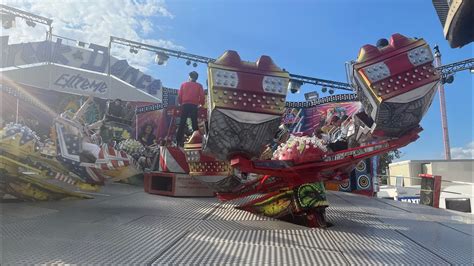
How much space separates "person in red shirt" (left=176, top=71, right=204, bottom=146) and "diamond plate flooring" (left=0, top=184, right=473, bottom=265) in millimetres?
2527

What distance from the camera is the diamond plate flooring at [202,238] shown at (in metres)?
1.93

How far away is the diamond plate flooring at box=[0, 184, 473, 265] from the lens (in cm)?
193

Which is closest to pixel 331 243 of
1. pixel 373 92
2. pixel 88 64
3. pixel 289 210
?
pixel 289 210

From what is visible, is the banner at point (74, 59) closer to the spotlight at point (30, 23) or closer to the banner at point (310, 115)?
the spotlight at point (30, 23)

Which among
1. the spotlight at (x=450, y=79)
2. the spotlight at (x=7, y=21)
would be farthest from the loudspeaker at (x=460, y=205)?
the spotlight at (x=7, y=21)

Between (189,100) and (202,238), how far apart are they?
4.02 meters

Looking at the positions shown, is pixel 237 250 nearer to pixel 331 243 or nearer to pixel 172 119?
pixel 331 243

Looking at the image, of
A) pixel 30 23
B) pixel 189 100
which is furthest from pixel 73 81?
pixel 189 100

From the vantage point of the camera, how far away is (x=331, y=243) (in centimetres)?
249

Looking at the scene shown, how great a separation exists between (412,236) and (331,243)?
85 cm

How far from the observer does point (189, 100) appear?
245 inches

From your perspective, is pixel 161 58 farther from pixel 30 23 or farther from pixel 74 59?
pixel 74 59

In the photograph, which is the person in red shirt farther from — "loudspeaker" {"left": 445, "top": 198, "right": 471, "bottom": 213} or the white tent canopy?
the white tent canopy

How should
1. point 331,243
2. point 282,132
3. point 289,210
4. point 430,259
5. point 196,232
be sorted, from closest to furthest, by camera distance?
1. point 430,259
2. point 331,243
3. point 196,232
4. point 289,210
5. point 282,132
